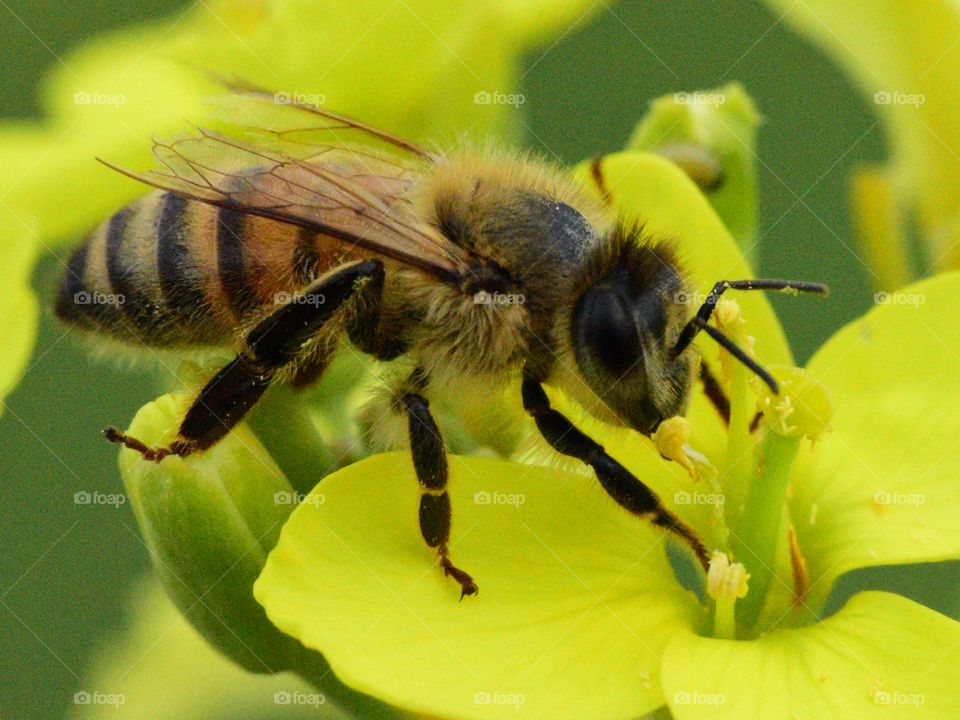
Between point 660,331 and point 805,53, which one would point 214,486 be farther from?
point 805,53

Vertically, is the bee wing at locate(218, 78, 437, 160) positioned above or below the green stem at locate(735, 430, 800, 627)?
above

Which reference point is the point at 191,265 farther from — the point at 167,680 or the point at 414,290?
the point at 167,680

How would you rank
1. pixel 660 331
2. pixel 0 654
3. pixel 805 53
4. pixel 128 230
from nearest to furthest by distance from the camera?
pixel 660 331, pixel 128 230, pixel 0 654, pixel 805 53

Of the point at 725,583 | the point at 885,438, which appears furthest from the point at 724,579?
the point at 885,438

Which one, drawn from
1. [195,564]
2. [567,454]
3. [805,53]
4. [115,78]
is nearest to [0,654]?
[115,78]
